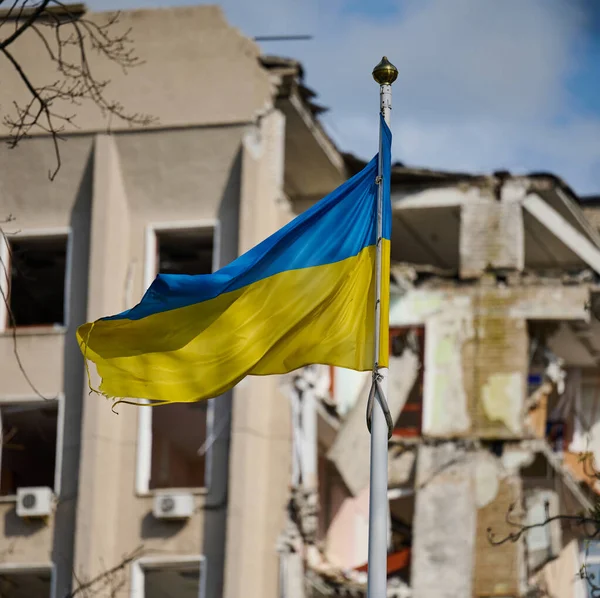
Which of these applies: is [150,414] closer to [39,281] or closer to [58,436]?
[58,436]

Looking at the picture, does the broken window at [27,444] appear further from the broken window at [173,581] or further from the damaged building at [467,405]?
the damaged building at [467,405]

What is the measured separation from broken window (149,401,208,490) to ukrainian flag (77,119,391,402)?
74.5ft

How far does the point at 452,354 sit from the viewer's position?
35344mm

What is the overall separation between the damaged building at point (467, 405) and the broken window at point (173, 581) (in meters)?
2.19

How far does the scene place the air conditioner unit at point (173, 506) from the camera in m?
29.7

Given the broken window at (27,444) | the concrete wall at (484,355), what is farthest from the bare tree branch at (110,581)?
the concrete wall at (484,355)

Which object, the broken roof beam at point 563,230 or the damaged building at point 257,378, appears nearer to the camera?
the damaged building at point 257,378

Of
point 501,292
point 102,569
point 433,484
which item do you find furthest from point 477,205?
point 102,569

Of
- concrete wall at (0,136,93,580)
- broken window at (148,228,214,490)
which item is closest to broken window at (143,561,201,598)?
concrete wall at (0,136,93,580)

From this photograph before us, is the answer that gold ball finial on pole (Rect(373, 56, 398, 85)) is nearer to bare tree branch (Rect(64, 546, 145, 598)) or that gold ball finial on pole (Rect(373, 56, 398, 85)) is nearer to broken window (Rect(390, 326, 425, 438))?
bare tree branch (Rect(64, 546, 145, 598))

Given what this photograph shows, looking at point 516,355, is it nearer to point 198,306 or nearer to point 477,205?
point 477,205

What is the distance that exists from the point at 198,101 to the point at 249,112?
917mm

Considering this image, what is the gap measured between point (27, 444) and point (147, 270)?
7.35 metres

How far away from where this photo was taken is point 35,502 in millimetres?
30188
